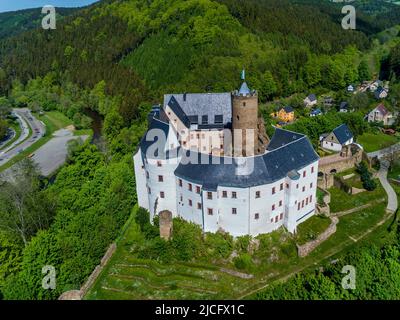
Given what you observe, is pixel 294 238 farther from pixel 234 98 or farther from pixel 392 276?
pixel 234 98

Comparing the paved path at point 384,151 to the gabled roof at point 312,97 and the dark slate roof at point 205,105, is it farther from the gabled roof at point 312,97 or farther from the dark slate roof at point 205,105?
the gabled roof at point 312,97

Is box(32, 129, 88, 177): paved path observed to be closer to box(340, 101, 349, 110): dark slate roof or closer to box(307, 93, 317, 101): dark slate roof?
box(307, 93, 317, 101): dark slate roof

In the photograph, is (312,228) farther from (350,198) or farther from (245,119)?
(245,119)

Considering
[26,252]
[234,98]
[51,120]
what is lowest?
[51,120]

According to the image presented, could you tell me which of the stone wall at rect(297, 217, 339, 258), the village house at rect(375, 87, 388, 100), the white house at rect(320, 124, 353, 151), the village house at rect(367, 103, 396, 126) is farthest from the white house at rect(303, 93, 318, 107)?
the stone wall at rect(297, 217, 339, 258)

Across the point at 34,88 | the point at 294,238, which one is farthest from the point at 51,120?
the point at 294,238
